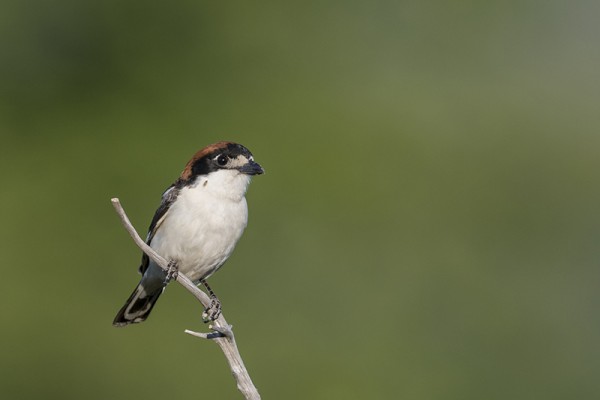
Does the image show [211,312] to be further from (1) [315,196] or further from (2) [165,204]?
(1) [315,196]

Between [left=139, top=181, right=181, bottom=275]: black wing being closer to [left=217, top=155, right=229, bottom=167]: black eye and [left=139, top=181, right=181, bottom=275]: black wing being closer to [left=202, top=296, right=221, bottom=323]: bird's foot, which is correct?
[left=217, top=155, right=229, bottom=167]: black eye

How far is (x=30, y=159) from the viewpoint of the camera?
1537cm

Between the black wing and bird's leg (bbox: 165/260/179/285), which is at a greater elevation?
the black wing

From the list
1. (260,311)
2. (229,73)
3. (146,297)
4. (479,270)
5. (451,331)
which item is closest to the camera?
(146,297)

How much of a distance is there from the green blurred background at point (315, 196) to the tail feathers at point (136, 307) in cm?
423

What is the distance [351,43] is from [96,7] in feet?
16.1

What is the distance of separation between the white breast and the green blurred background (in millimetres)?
5123

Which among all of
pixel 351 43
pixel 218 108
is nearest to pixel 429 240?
pixel 218 108

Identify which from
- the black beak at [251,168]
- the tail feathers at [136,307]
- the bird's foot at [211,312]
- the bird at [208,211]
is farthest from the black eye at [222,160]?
the tail feathers at [136,307]

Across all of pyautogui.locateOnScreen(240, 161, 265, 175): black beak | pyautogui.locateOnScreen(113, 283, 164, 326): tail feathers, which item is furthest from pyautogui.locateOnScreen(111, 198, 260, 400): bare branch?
pyautogui.locateOnScreen(113, 283, 164, 326): tail feathers

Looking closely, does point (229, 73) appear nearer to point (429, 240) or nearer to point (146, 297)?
point (429, 240)

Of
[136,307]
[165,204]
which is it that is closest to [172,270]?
[165,204]

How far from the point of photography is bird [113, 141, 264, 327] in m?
6.20

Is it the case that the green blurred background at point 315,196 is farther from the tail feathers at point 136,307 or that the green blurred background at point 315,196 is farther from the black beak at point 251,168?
the black beak at point 251,168
